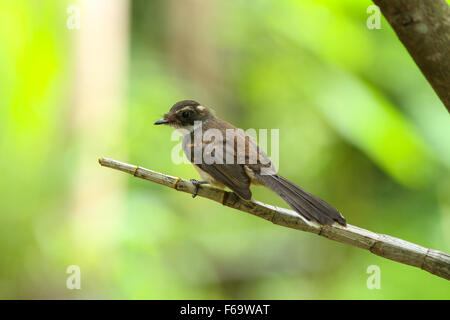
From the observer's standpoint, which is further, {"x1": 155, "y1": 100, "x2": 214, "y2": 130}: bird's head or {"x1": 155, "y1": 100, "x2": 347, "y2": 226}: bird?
{"x1": 155, "y1": 100, "x2": 214, "y2": 130}: bird's head

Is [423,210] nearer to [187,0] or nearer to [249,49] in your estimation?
[249,49]

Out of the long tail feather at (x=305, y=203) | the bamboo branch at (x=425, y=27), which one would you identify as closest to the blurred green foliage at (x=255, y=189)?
the long tail feather at (x=305, y=203)

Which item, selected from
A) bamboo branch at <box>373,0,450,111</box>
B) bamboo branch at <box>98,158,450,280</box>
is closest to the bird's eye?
bamboo branch at <box>98,158,450,280</box>

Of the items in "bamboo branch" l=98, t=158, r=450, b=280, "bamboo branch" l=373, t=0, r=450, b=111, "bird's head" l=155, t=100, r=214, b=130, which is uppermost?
"bird's head" l=155, t=100, r=214, b=130

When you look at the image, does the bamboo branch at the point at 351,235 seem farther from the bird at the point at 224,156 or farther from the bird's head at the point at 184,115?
the bird's head at the point at 184,115

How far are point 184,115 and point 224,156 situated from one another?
0.42 meters

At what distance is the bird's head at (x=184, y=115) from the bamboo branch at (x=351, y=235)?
0.73 metres

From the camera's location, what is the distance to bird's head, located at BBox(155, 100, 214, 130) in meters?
2.77

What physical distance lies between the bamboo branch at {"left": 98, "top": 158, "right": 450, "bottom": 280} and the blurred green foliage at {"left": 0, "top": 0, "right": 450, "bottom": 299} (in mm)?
1989

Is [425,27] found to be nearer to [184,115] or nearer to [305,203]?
[305,203]

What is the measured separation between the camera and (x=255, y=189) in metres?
4.84

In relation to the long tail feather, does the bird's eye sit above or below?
above

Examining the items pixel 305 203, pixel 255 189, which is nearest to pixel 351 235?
pixel 305 203

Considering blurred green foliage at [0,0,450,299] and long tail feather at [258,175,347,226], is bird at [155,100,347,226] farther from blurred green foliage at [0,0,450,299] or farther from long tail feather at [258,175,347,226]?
blurred green foliage at [0,0,450,299]
